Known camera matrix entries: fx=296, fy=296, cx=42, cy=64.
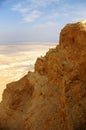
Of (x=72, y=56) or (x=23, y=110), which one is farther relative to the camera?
(x=23, y=110)

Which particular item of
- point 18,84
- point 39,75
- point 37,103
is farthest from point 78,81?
point 18,84

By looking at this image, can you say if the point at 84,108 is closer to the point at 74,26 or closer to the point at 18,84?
the point at 74,26

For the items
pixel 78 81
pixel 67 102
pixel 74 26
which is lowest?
pixel 67 102

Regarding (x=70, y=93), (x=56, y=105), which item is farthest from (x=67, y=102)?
(x=56, y=105)

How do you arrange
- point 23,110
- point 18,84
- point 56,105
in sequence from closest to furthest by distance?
point 56,105, point 23,110, point 18,84

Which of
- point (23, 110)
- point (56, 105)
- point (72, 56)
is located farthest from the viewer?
point (23, 110)

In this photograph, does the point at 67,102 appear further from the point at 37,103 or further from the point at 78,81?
the point at 37,103

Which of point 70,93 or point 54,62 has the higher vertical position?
point 54,62
